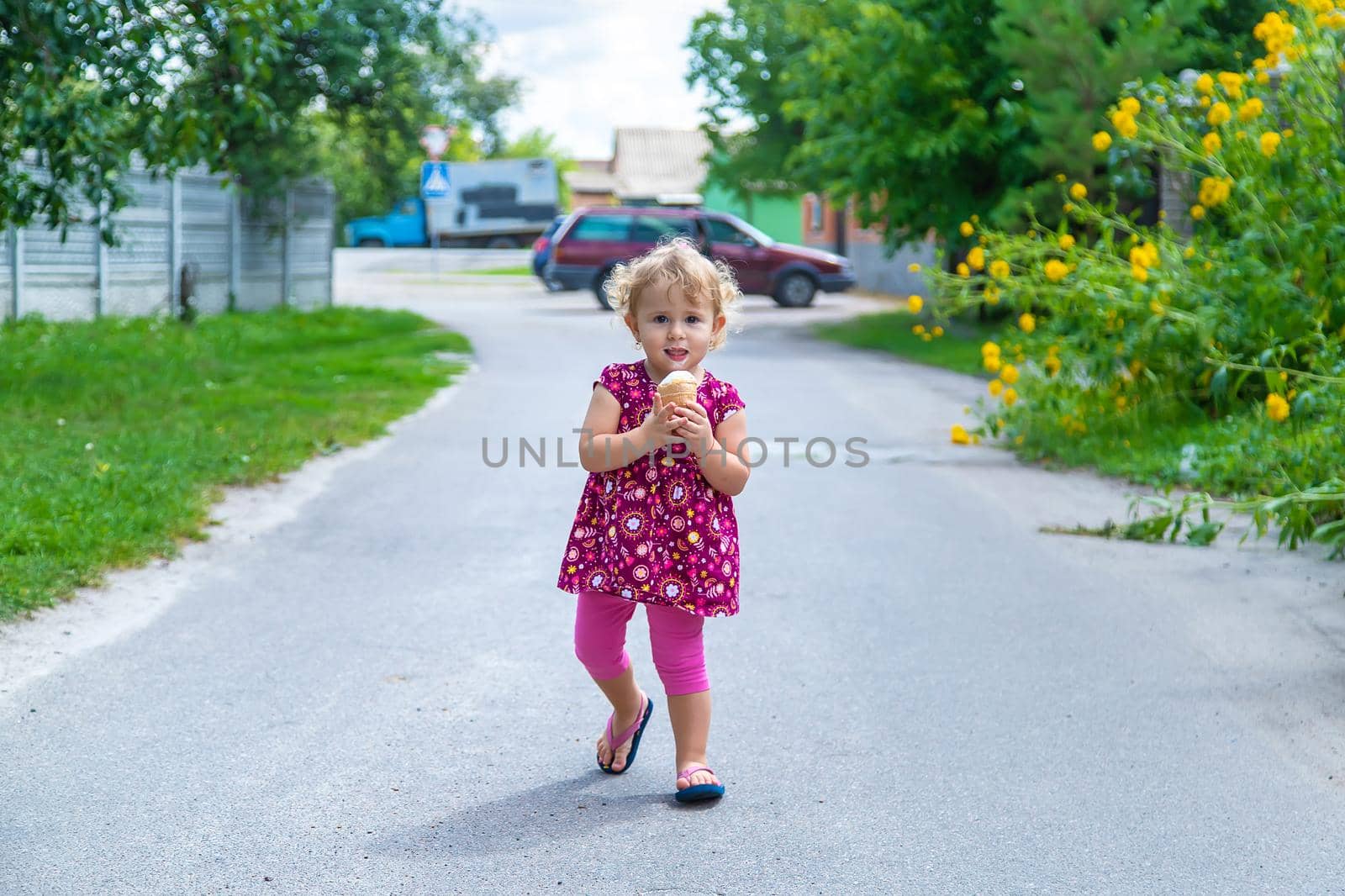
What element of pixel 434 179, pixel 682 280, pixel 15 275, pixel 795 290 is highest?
pixel 434 179

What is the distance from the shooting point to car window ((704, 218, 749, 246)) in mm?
29500

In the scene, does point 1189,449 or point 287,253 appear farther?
point 287,253

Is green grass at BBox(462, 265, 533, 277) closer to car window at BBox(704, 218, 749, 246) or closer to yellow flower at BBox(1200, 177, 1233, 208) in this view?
car window at BBox(704, 218, 749, 246)

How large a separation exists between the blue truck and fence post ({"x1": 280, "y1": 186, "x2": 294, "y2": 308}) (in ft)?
112

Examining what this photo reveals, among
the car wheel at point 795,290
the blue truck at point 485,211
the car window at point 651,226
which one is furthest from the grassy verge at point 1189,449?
the blue truck at point 485,211

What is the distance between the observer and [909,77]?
18.6 metres

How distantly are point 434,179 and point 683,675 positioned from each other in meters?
27.1

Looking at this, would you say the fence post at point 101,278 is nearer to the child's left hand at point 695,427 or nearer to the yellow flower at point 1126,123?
the yellow flower at point 1126,123

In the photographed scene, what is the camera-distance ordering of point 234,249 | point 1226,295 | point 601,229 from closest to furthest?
point 1226,295, point 234,249, point 601,229

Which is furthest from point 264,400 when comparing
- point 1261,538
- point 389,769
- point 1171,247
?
point 389,769

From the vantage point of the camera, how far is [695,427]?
3766 mm

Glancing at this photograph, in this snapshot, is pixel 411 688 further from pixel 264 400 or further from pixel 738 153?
pixel 738 153

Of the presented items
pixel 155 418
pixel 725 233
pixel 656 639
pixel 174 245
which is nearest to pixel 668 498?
pixel 656 639

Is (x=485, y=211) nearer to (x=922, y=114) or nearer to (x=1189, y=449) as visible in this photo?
(x=922, y=114)
